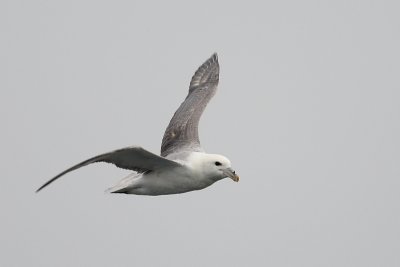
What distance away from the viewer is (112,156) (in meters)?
17.0

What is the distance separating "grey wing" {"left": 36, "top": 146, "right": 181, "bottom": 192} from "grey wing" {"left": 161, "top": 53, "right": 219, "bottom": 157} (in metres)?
2.55

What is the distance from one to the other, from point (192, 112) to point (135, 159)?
18.2ft

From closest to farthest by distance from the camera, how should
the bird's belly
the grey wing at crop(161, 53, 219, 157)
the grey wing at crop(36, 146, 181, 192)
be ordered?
the grey wing at crop(36, 146, 181, 192) → the bird's belly → the grey wing at crop(161, 53, 219, 157)

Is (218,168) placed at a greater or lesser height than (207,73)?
lesser

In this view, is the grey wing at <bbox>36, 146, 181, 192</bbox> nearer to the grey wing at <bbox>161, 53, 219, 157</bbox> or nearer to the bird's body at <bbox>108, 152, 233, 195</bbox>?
the bird's body at <bbox>108, 152, 233, 195</bbox>

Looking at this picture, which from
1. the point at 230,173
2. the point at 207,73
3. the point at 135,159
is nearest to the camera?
the point at 135,159

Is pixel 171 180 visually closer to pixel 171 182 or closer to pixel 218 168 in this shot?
pixel 171 182

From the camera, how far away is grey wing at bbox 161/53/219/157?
70.7ft

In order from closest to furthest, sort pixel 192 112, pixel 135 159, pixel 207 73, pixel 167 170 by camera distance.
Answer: pixel 135 159
pixel 167 170
pixel 192 112
pixel 207 73

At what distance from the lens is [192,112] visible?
23172 millimetres

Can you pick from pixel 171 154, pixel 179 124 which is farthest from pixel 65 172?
pixel 179 124

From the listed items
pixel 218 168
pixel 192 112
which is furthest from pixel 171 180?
pixel 192 112

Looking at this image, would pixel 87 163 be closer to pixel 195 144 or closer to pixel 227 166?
pixel 227 166

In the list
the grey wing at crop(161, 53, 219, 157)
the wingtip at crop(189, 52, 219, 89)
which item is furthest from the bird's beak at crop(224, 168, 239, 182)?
the wingtip at crop(189, 52, 219, 89)
